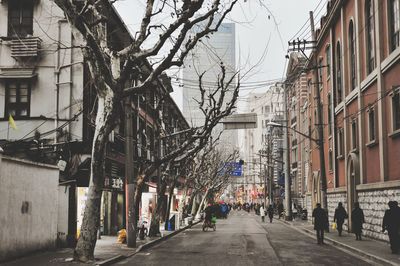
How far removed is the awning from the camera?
79.3 feet

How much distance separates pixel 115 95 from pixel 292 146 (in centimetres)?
5214

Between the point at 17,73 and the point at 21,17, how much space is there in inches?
98.8

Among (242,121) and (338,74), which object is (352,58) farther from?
(242,121)

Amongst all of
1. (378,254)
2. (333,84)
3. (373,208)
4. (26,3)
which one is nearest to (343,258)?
(378,254)

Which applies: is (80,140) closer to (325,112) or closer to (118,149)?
(118,149)

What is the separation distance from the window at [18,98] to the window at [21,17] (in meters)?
2.10

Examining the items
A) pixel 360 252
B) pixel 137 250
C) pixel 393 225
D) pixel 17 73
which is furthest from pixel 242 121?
pixel 393 225

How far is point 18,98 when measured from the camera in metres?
24.7

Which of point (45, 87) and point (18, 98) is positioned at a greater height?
point (45, 87)

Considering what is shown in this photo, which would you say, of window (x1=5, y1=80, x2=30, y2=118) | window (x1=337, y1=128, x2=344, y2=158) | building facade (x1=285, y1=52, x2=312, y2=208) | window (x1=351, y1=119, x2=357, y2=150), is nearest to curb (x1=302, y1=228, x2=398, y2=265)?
window (x1=351, y1=119, x2=357, y2=150)

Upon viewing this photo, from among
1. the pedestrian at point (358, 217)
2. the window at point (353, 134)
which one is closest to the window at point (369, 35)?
the window at point (353, 134)

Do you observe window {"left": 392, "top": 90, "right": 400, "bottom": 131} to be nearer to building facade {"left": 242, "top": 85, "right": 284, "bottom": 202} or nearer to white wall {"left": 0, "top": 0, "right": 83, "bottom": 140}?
white wall {"left": 0, "top": 0, "right": 83, "bottom": 140}

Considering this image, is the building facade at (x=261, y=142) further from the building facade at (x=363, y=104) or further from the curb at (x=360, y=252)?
the curb at (x=360, y=252)

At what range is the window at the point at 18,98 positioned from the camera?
80.5 feet
